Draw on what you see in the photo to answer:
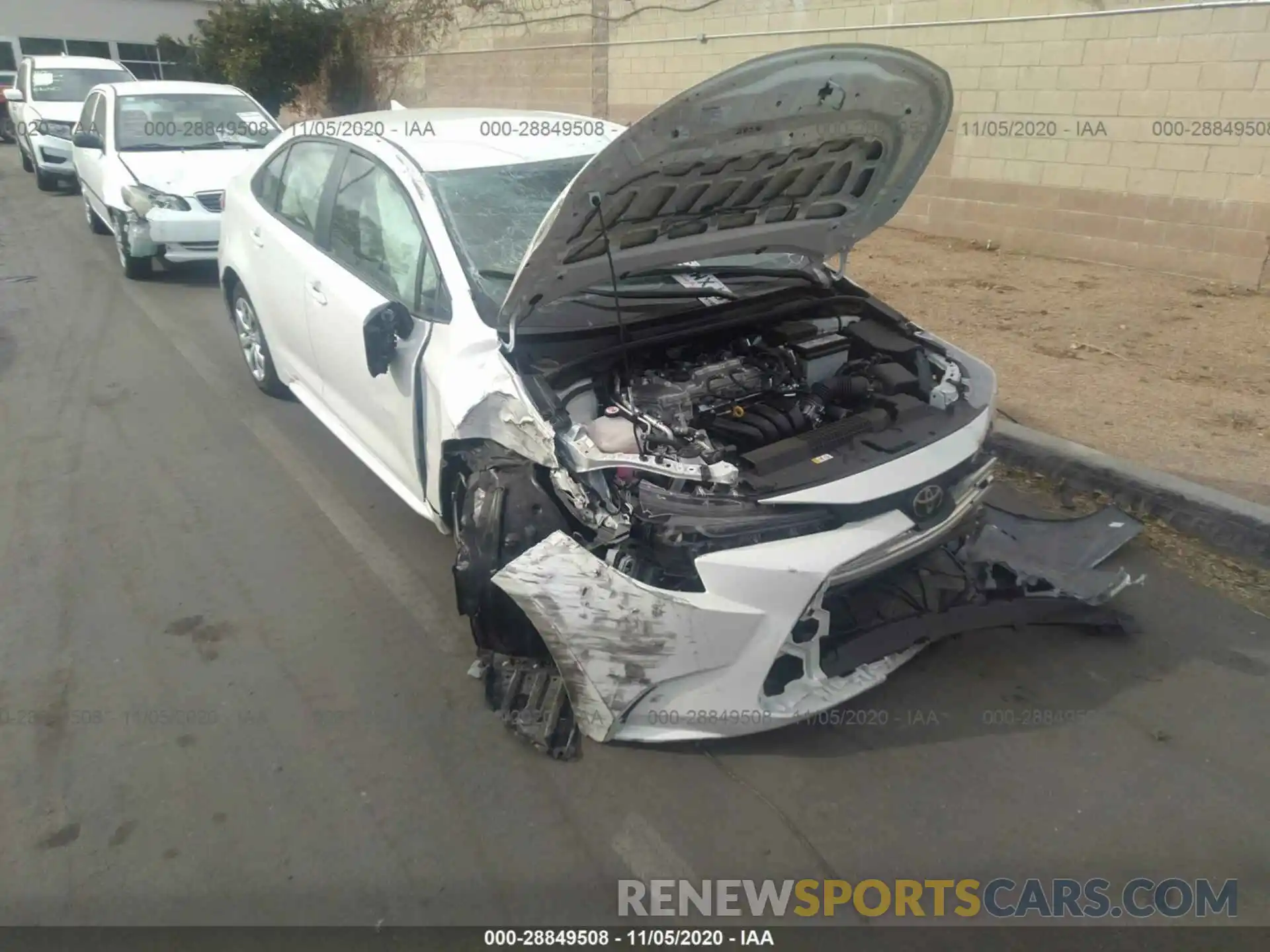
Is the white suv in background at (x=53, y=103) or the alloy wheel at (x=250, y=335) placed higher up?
the white suv in background at (x=53, y=103)

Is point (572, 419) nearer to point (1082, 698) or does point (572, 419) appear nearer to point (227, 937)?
point (227, 937)

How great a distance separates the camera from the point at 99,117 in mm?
9617

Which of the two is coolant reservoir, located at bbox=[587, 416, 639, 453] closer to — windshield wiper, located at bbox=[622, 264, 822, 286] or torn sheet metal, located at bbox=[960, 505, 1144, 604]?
windshield wiper, located at bbox=[622, 264, 822, 286]

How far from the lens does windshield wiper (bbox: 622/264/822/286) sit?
3883 millimetres

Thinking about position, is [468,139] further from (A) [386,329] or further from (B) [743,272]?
(B) [743,272]

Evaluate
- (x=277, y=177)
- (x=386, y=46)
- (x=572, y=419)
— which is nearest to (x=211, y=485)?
(x=277, y=177)

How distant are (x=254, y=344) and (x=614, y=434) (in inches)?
143

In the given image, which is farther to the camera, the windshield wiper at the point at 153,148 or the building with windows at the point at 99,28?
the building with windows at the point at 99,28

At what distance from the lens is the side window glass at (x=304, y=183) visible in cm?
460

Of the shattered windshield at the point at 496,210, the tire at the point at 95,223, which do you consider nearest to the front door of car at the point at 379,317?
the shattered windshield at the point at 496,210

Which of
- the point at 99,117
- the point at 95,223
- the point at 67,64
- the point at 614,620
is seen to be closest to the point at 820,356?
the point at 614,620

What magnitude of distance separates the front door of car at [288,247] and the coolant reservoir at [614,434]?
209 centimetres

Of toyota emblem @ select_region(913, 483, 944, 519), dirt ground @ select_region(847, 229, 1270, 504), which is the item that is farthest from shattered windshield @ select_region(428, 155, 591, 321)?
dirt ground @ select_region(847, 229, 1270, 504)

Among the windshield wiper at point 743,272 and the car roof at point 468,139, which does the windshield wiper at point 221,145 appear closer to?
the car roof at point 468,139
